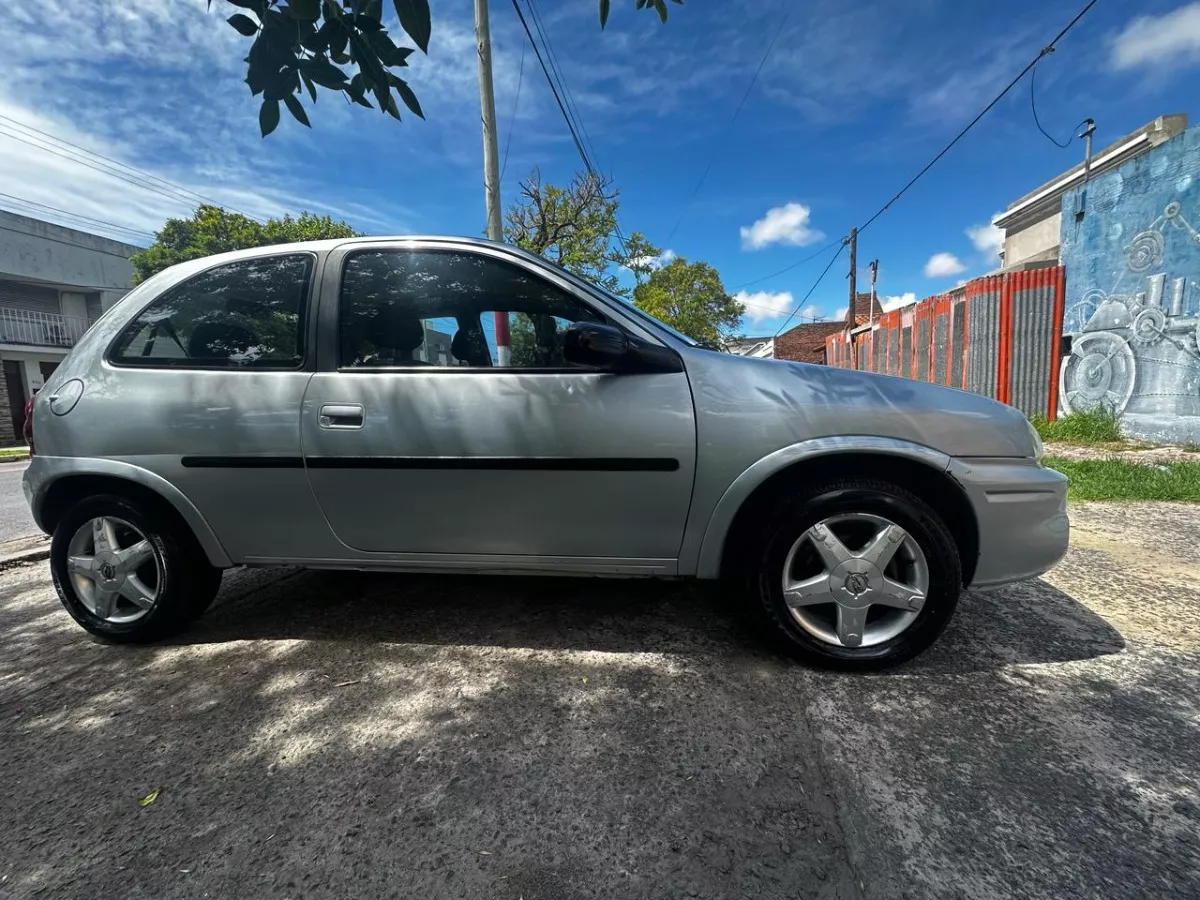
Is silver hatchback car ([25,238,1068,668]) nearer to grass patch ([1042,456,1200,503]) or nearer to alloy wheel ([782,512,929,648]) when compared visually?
alloy wheel ([782,512,929,648])

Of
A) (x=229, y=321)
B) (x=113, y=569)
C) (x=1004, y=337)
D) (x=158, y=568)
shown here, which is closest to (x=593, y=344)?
(x=229, y=321)

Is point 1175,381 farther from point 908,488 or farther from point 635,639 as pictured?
point 635,639

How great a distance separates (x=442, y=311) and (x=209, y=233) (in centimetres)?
2309

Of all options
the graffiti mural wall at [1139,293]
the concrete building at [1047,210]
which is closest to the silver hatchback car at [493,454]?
the graffiti mural wall at [1139,293]

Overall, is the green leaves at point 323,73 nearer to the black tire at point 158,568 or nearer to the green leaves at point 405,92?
the green leaves at point 405,92

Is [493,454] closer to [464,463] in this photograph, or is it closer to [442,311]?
[464,463]

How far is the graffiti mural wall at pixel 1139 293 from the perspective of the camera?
20.8ft

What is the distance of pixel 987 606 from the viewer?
2672 mm

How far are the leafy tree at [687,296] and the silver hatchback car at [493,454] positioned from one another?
2457 centimetres

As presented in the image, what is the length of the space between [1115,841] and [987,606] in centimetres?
149

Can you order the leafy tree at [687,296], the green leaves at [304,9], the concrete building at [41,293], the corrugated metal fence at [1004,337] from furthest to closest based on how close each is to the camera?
the leafy tree at [687,296] → the concrete building at [41,293] → the corrugated metal fence at [1004,337] → the green leaves at [304,9]

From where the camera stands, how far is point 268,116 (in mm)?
1967

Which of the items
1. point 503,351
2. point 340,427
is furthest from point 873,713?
point 340,427

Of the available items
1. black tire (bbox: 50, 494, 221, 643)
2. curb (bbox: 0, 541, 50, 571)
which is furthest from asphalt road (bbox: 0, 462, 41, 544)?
black tire (bbox: 50, 494, 221, 643)
